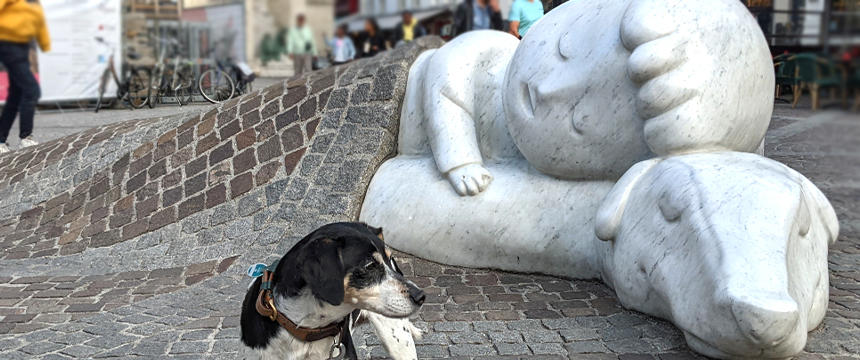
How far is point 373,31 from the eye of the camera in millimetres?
10305

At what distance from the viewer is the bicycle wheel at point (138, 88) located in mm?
5973

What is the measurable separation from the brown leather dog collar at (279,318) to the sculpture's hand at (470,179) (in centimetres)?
239

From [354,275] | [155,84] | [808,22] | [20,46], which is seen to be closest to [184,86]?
[155,84]

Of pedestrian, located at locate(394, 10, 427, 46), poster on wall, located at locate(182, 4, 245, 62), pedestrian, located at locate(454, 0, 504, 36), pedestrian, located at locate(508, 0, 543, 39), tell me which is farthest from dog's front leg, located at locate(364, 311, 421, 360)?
pedestrian, located at locate(394, 10, 427, 46)

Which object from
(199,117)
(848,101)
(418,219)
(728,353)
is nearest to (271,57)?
(199,117)

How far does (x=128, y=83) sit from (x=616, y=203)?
3.81 m

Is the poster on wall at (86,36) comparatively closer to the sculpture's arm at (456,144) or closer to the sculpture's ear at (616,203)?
the sculpture's arm at (456,144)

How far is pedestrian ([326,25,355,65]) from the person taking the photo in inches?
347

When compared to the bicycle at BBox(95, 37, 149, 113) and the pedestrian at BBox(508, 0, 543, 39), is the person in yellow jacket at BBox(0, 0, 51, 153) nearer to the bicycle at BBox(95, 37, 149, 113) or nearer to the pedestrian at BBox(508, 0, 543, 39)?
the bicycle at BBox(95, 37, 149, 113)

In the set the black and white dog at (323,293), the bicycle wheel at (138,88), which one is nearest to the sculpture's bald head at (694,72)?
the black and white dog at (323,293)

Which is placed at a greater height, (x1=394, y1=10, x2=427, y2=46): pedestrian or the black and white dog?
(x1=394, y1=10, x2=427, y2=46): pedestrian

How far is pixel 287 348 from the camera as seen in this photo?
9.27ft

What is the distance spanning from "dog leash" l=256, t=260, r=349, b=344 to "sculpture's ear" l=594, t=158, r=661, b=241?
1782mm

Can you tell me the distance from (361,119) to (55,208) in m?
2.65
